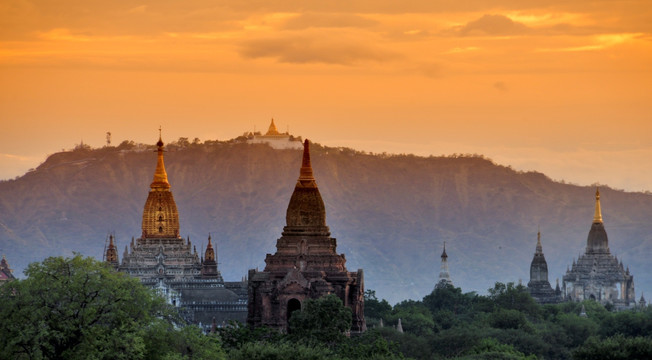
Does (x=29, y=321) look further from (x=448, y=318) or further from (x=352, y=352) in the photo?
(x=448, y=318)

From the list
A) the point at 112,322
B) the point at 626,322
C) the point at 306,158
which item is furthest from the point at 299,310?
the point at 626,322

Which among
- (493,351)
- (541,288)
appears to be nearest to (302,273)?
(493,351)

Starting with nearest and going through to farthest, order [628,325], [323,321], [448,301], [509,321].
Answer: [323,321]
[628,325]
[509,321]
[448,301]

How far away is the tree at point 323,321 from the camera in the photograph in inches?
3814

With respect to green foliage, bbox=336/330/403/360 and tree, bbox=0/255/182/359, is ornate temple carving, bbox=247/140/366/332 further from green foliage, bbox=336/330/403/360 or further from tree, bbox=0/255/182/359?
tree, bbox=0/255/182/359

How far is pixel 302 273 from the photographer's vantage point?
108m

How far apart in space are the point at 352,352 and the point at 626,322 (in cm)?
4809

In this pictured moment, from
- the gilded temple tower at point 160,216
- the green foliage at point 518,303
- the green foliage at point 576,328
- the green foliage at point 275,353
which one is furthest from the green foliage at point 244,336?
the gilded temple tower at point 160,216

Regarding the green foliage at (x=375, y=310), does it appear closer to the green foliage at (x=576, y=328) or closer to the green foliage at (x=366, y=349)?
the green foliage at (x=576, y=328)

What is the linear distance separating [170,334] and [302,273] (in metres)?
24.9

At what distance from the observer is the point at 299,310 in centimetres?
10181

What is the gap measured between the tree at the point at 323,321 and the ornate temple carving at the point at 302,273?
7.20 m

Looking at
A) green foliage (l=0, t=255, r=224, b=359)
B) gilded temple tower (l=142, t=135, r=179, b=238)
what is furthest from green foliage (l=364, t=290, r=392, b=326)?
green foliage (l=0, t=255, r=224, b=359)

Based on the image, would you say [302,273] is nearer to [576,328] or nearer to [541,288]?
[576,328]
